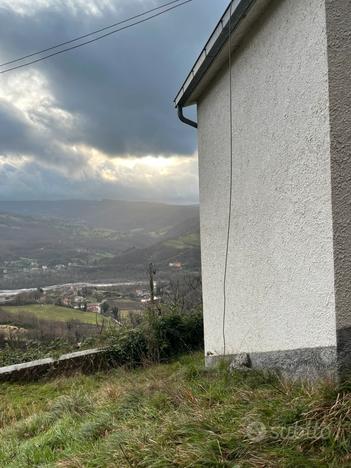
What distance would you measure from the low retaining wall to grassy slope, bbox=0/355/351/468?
11.8 ft

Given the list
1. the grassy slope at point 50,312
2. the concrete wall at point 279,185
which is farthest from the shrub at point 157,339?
the grassy slope at point 50,312

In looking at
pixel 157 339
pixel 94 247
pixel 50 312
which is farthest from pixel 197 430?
pixel 94 247

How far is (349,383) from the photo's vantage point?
287 centimetres

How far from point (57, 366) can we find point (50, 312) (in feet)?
27.4

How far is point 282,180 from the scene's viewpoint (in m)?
3.85

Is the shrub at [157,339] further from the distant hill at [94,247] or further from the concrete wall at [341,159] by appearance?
the concrete wall at [341,159]

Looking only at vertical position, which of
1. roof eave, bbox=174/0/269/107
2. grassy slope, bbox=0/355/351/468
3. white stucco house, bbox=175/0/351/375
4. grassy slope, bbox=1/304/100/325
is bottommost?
grassy slope, bbox=1/304/100/325

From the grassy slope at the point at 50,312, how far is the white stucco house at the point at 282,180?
9910mm

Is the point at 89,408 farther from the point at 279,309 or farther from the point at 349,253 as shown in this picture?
the point at 349,253

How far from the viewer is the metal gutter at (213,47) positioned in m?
4.12

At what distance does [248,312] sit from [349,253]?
198 cm

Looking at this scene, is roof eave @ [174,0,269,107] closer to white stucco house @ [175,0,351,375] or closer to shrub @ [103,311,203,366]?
white stucco house @ [175,0,351,375]

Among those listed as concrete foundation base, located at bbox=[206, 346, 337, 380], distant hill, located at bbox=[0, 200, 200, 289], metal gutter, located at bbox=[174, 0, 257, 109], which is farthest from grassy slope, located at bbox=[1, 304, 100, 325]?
concrete foundation base, located at bbox=[206, 346, 337, 380]

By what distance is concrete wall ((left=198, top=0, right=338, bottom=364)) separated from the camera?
10.6 feet
